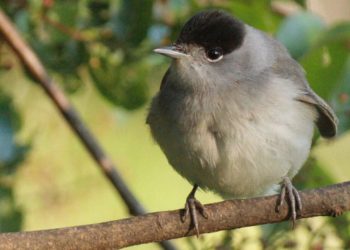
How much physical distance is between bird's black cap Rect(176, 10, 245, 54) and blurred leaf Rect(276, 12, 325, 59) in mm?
177

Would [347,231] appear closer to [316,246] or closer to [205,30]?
[316,246]

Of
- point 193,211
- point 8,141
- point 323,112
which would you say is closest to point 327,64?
point 323,112

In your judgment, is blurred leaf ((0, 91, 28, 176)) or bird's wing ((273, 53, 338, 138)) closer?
bird's wing ((273, 53, 338, 138))

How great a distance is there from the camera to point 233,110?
3.89m

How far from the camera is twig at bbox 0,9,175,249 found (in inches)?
171

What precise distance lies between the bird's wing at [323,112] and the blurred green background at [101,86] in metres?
0.03

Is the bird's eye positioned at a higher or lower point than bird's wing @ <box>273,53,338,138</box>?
higher

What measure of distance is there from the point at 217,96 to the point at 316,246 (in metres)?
0.70

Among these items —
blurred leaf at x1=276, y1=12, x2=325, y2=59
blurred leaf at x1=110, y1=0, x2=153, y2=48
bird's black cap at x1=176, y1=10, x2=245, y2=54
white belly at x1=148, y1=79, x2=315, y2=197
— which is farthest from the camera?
blurred leaf at x1=110, y1=0, x2=153, y2=48

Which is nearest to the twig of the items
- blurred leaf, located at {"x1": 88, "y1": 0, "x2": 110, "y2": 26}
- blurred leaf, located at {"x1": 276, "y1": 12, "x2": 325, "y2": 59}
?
blurred leaf, located at {"x1": 88, "y1": 0, "x2": 110, "y2": 26}

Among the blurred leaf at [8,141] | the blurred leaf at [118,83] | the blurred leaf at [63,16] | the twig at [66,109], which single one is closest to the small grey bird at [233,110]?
the blurred leaf at [118,83]

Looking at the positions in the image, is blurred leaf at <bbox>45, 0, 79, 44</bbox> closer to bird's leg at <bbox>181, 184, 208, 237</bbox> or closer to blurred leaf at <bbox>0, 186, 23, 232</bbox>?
blurred leaf at <bbox>0, 186, 23, 232</bbox>

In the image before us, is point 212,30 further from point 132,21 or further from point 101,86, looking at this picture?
point 101,86

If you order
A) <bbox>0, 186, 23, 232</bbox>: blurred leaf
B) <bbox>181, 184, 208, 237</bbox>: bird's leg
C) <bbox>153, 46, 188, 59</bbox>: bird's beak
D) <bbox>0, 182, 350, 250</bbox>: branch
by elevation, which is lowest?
<bbox>0, 186, 23, 232</bbox>: blurred leaf
